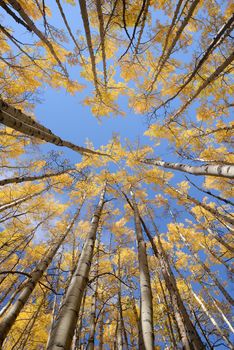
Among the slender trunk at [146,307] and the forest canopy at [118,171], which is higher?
the forest canopy at [118,171]

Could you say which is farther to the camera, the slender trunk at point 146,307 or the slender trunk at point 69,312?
the slender trunk at point 146,307

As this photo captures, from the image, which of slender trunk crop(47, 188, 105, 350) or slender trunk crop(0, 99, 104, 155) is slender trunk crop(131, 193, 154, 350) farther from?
slender trunk crop(0, 99, 104, 155)

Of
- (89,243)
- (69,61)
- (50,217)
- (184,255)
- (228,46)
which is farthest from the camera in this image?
(184,255)

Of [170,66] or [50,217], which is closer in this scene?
[170,66]

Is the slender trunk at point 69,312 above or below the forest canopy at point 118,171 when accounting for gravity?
below

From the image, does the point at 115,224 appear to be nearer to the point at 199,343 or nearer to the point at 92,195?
the point at 92,195

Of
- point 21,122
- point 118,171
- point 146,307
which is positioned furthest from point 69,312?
point 118,171

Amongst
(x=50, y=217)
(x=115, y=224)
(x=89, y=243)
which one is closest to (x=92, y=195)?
(x=50, y=217)

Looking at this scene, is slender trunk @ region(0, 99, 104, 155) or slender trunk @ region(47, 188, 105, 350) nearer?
slender trunk @ region(47, 188, 105, 350)

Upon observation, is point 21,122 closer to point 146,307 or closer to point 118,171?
point 146,307

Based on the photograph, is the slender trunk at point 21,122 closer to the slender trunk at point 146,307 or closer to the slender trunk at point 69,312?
the slender trunk at point 69,312

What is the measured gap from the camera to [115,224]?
14.7m

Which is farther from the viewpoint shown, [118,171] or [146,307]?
[118,171]

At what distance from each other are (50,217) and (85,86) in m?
6.87
